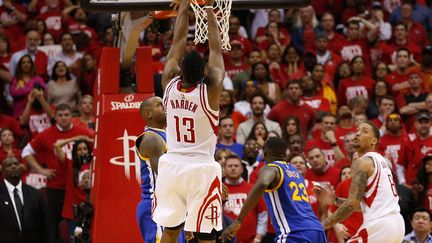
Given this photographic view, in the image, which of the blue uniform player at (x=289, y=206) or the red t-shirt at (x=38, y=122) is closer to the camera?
the blue uniform player at (x=289, y=206)

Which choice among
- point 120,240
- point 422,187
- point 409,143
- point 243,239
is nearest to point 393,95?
point 409,143

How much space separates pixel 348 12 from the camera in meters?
19.1

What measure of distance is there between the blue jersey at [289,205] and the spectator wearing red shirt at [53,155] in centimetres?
503

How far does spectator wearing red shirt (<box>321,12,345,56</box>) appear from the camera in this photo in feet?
58.9

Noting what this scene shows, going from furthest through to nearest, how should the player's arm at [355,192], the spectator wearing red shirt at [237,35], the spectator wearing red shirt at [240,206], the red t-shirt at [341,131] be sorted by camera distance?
1. the spectator wearing red shirt at [237,35]
2. the red t-shirt at [341,131]
3. the spectator wearing red shirt at [240,206]
4. the player's arm at [355,192]

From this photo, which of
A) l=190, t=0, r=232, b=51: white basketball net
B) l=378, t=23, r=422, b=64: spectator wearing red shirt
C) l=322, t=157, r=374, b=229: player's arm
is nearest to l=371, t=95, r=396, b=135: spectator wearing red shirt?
l=378, t=23, r=422, b=64: spectator wearing red shirt

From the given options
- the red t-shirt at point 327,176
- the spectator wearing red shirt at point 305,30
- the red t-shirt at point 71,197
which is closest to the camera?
the red t-shirt at point 327,176

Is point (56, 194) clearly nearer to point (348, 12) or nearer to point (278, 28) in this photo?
point (278, 28)

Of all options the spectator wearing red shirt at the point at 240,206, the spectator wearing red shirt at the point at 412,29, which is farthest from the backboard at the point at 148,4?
the spectator wearing red shirt at the point at 412,29

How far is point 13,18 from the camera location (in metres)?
18.3

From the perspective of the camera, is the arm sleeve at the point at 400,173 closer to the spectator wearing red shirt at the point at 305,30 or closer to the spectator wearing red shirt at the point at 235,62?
the spectator wearing red shirt at the point at 235,62

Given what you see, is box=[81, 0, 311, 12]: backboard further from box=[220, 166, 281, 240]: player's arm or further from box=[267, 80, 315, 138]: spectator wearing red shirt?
box=[267, 80, 315, 138]: spectator wearing red shirt

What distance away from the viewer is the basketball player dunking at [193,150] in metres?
8.75

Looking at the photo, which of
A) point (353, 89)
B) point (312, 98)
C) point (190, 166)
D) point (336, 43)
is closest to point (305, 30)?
point (336, 43)
